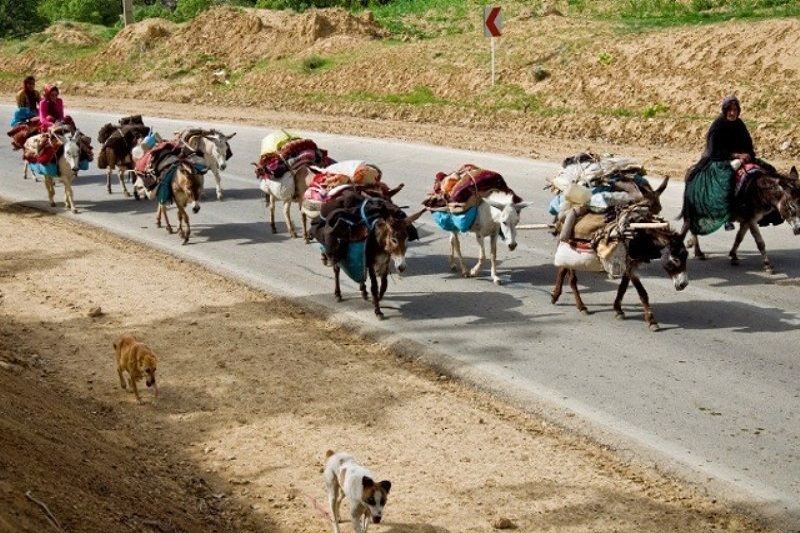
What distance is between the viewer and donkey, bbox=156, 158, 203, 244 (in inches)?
775

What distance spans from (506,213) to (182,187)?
6.20m

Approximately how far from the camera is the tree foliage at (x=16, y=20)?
55.1 meters

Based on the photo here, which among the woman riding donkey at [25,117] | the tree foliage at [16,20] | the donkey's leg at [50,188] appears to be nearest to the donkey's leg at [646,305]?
the donkey's leg at [50,188]

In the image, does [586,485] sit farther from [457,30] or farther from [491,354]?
[457,30]

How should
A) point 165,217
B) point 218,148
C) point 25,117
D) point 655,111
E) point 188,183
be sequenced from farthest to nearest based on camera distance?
point 655,111
point 25,117
point 218,148
point 165,217
point 188,183

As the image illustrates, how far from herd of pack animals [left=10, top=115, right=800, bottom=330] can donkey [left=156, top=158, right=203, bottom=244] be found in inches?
0.6

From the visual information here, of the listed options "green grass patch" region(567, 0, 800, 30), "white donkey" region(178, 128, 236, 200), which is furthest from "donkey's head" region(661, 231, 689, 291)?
"green grass patch" region(567, 0, 800, 30)

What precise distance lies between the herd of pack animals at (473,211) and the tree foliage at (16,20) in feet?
124

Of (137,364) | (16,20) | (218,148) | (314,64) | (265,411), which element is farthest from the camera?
(16,20)

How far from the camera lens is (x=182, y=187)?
64.9 feet

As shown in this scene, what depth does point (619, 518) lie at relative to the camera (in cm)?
958

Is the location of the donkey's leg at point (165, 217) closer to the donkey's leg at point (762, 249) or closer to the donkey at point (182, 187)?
the donkey at point (182, 187)

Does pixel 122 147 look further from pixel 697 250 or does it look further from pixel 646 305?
pixel 646 305

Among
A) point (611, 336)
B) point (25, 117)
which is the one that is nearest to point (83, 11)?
point (25, 117)
